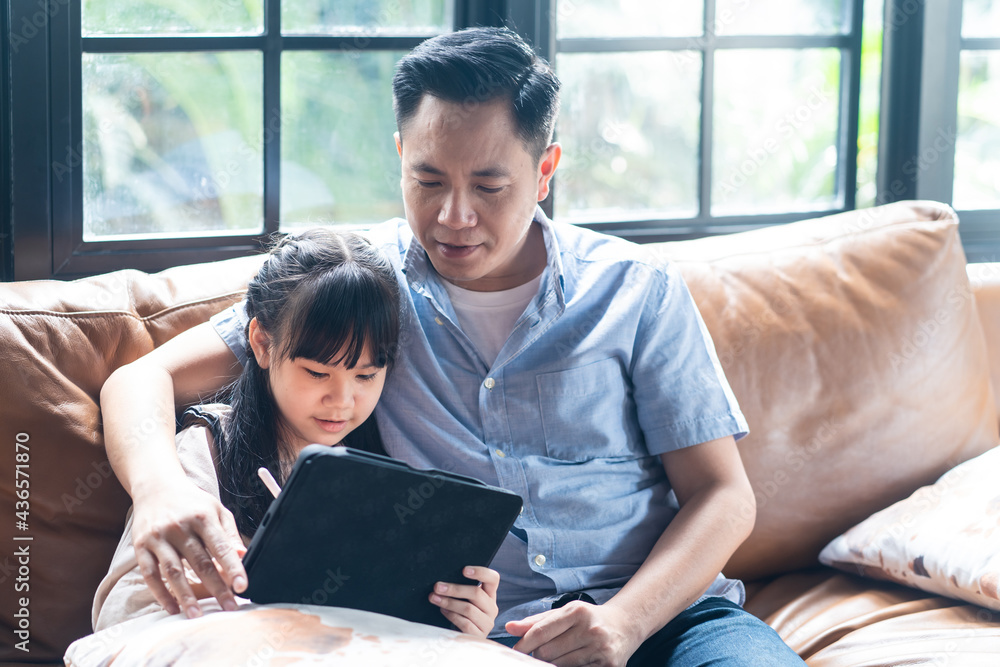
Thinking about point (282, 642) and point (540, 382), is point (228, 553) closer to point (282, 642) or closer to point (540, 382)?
point (282, 642)

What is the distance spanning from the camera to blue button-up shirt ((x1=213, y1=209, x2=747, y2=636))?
1194 mm

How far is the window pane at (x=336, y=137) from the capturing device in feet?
5.57

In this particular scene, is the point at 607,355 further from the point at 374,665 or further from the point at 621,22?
the point at 621,22

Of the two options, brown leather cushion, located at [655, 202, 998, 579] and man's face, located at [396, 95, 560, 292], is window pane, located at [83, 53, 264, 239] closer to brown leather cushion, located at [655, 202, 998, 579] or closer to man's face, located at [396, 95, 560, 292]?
man's face, located at [396, 95, 560, 292]

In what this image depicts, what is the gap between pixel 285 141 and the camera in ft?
5.60

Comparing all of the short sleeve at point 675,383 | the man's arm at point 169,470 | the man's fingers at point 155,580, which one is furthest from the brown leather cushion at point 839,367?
the man's fingers at point 155,580

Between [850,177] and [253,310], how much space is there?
157cm

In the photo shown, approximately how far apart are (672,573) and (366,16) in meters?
1.22

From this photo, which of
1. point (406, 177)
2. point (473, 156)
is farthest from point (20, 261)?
point (473, 156)

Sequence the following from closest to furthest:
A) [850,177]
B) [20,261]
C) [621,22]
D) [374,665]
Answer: [374,665], [20,261], [621,22], [850,177]

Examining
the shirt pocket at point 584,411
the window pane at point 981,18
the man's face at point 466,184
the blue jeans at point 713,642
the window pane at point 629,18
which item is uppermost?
the window pane at point 981,18

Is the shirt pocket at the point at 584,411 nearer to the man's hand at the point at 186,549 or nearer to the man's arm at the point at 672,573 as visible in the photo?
the man's arm at the point at 672,573

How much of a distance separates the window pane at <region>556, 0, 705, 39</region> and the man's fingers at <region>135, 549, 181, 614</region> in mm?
1404

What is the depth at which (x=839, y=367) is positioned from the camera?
1479 millimetres
